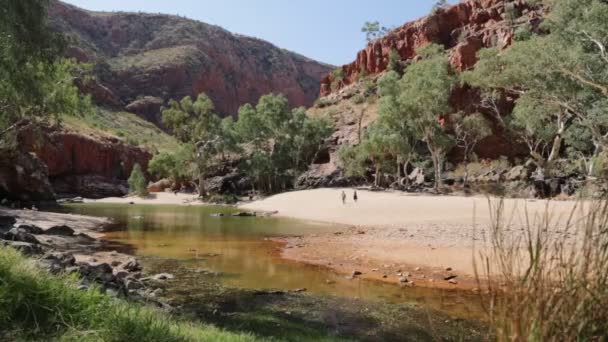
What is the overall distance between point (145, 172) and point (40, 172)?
1351 inches

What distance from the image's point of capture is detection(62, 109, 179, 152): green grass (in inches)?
2879

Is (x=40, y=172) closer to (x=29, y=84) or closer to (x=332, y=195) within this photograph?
(x=332, y=195)

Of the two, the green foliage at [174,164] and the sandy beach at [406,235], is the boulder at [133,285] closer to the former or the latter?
the sandy beach at [406,235]

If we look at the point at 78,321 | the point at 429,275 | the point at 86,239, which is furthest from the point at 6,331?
the point at 86,239

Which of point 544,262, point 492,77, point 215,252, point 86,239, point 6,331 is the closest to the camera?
point 544,262

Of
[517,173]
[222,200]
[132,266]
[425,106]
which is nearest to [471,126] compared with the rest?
[425,106]

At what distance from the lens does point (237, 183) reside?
62281mm

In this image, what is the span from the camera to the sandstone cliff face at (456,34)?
62.5 meters

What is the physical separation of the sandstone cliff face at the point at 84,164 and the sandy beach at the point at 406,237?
4148 cm

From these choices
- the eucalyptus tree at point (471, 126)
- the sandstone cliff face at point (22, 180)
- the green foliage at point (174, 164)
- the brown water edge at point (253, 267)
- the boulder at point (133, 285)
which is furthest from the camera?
the green foliage at point (174, 164)

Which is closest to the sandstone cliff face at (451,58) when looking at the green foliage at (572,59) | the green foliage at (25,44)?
the green foliage at (572,59)

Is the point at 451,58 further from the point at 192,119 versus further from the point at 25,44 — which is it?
the point at 25,44

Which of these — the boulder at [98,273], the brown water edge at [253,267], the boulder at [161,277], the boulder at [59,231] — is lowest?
the brown water edge at [253,267]

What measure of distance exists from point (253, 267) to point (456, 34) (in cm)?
7147
